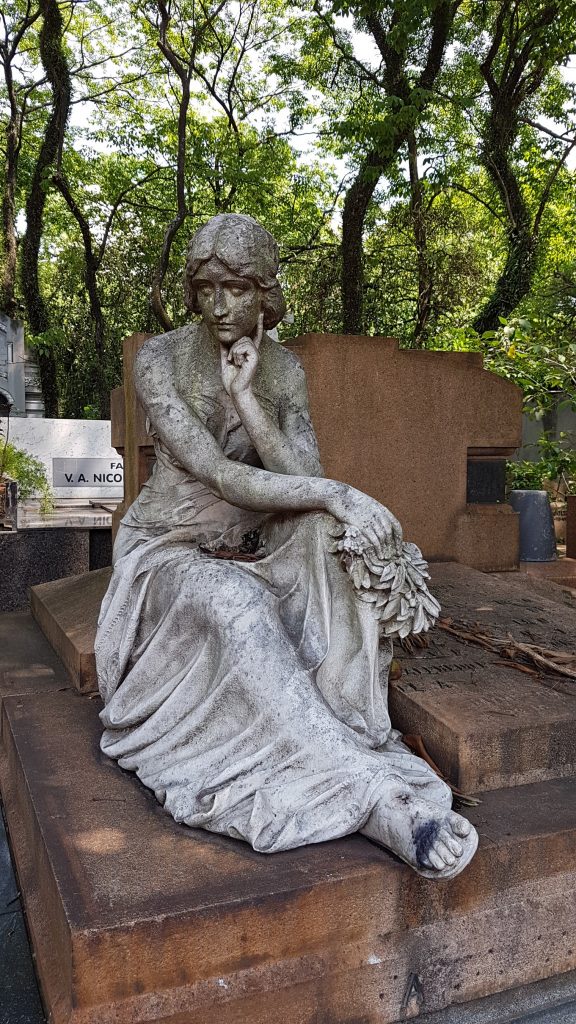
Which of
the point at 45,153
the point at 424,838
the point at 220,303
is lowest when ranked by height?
the point at 424,838

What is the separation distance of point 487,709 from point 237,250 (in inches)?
71.5

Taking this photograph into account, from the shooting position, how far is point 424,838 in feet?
6.23

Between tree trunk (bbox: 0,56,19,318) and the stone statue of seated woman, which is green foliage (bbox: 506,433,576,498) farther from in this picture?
tree trunk (bbox: 0,56,19,318)

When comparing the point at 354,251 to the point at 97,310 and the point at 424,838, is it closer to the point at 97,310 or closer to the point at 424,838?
the point at 97,310

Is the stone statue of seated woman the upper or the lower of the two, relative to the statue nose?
lower

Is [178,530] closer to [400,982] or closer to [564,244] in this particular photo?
[400,982]

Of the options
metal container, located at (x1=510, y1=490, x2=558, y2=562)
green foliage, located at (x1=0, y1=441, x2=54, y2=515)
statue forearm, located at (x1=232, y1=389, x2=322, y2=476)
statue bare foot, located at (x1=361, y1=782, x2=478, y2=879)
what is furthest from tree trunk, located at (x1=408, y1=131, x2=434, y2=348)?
statue bare foot, located at (x1=361, y1=782, x2=478, y2=879)

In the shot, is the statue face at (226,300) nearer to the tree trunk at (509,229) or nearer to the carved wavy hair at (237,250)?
the carved wavy hair at (237,250)

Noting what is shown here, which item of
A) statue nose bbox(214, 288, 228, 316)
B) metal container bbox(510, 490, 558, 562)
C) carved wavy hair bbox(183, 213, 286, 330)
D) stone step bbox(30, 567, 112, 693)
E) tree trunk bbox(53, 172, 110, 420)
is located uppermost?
tree trunk bbox(53, 172, 110, 420)

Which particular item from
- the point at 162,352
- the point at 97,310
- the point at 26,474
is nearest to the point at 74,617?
the point at 162,352

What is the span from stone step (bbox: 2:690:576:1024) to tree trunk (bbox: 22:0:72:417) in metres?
13.2

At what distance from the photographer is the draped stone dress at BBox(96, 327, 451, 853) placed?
214 cm

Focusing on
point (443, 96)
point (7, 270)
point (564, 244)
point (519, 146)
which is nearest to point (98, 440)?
point (7, 270)

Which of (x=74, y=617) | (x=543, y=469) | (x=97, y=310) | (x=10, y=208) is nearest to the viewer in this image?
(x=74, y=617)
